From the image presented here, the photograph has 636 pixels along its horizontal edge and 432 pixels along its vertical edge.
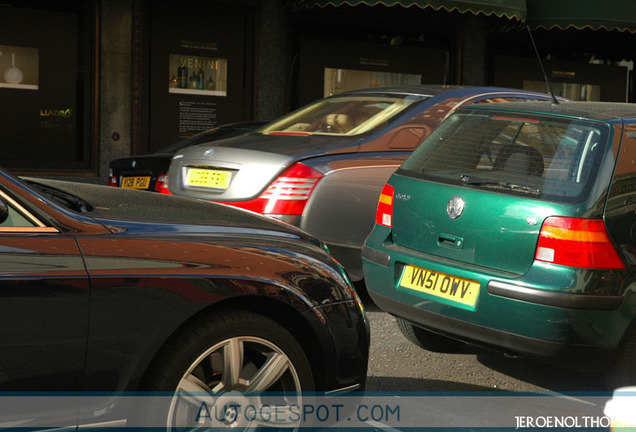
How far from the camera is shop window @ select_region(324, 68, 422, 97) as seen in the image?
1387 centimetres

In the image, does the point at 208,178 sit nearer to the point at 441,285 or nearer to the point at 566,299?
the point at 441,285

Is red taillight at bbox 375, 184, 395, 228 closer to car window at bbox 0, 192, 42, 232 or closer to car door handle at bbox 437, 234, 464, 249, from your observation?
car door handle at bbox 437, 234, 464, 249

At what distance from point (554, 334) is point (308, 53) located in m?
9.93

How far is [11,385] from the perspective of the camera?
284 centimetres

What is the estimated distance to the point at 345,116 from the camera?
7098mm

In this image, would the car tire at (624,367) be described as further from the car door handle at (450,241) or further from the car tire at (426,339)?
the car tire at (426,339)

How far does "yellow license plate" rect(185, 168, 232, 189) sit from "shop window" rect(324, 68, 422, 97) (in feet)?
24.3

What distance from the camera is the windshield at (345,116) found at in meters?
6.90

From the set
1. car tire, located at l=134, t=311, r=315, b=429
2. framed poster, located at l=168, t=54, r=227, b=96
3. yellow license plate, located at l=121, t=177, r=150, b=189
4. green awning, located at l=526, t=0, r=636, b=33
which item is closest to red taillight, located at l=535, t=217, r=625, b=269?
car tire, located at l=134, t=311, r=315, b=429

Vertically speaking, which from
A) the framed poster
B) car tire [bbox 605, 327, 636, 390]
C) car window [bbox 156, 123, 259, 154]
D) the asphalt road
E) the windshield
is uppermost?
the framed poster

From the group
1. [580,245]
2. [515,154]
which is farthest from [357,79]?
[580,245]

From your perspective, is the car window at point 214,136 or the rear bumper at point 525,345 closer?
the rear bumper at point 525,345

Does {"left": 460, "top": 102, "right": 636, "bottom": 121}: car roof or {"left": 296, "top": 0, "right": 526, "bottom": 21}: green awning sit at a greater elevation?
{"left": 296, "top": 0, "right": 526, "bottom": 21}: green awning
